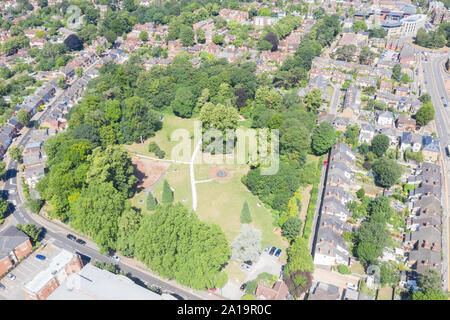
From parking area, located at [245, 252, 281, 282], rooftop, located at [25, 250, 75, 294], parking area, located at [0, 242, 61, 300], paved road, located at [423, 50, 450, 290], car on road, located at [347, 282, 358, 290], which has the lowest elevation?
paved road, located at [423, 50, 450, 290]

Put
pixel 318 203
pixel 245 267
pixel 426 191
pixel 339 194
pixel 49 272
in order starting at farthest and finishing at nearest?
pixel 318 203
pixel 426 191
pixel 339 194
pixel 245 267
pixel 49 272

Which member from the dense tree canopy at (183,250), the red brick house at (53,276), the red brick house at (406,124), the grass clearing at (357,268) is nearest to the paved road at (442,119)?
the red brick house at (406,124)

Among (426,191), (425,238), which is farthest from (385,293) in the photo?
(426,191)

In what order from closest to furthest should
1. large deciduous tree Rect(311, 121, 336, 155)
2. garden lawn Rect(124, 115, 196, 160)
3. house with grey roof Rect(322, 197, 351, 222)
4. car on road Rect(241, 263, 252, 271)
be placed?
car on road Rect(241, 263, 252, 271) < house with grey roof Rect(322, 197, 351, 222) < large deciduous tree Rect(311, 121, 336, 155) < garden lawn Rect(124, 115, 196, 160)

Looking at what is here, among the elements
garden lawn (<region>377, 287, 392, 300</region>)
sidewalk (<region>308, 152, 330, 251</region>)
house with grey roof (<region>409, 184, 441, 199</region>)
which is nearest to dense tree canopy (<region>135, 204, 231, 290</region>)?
sidewalk (<region>308, 152, 330, 251</region>)

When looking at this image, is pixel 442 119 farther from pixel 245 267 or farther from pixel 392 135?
pixel 245 267

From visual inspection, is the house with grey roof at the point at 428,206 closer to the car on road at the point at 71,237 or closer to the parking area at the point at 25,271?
the car on road at the point at 71,237

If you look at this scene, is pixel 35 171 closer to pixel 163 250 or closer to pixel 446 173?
pixel 163 250

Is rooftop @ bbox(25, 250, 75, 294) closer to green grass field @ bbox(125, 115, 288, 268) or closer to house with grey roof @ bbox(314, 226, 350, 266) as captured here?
A: green grass field @ bbox(125, 115, 288, 268)
